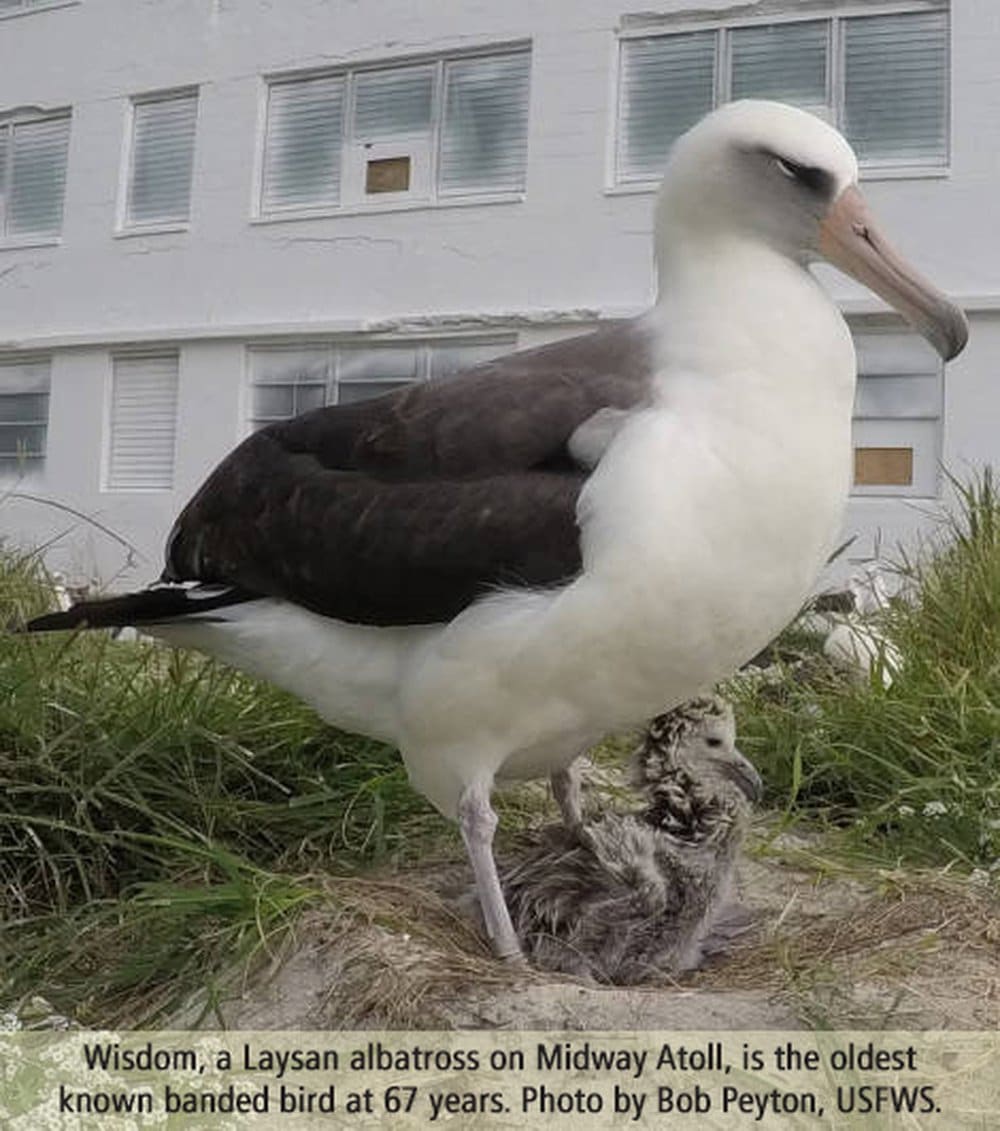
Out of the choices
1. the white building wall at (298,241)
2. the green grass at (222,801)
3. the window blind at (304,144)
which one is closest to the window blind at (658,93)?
the white building wall at (298,241)

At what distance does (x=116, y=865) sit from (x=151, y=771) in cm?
22

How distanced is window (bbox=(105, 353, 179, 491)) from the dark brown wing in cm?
865

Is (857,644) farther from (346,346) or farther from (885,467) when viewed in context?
(346,346)

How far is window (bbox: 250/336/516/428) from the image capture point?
33.0 ft

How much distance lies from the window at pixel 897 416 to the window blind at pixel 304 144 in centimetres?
421

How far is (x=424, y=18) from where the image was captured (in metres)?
10.5

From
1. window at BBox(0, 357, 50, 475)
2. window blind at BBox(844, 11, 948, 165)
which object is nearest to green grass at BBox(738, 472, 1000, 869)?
window blind at BBox(844, 11, 948, 165)

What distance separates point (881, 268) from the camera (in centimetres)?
221

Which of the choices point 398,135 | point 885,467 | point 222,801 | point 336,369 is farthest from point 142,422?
point 222,801

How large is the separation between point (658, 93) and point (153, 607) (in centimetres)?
782

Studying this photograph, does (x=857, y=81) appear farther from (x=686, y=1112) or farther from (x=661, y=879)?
(x=686, y=1112)

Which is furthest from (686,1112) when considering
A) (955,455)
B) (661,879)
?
(955,455)

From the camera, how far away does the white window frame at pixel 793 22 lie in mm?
8766
